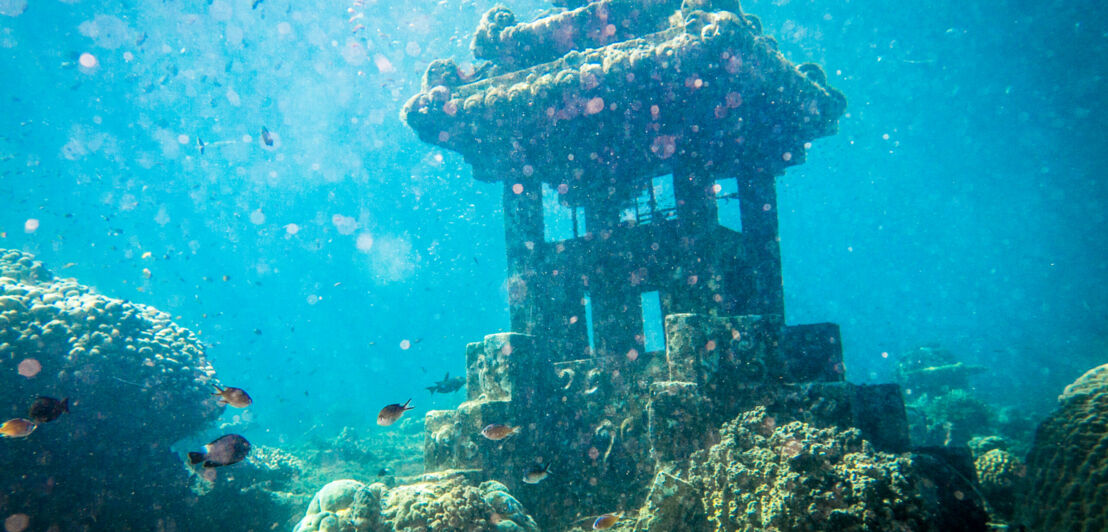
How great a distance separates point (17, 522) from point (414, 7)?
33.2 meters

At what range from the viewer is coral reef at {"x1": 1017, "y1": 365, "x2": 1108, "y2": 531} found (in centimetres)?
429

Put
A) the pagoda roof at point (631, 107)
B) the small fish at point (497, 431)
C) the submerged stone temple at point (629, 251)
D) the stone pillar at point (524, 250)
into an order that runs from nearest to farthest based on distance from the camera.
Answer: the submerged stone temple at point (629, 251) → the small fish at point (497, 431) → the pagoda roof at point (631, 107) → the stone pillar at point (524, 250)

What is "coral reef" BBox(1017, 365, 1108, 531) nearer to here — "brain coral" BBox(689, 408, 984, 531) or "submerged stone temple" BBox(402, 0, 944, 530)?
"brain coral" BBox(689, 408, 984, 531)

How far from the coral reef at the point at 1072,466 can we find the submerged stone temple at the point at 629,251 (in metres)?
1.31

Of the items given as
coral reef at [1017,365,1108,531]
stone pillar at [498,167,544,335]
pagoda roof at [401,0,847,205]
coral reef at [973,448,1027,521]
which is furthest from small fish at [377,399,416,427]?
coral reef at [973,448,1027,521]

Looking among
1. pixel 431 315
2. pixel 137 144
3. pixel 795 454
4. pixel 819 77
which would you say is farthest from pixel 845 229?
pixel 137 144

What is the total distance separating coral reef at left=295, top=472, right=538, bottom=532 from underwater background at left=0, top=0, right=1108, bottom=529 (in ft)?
34.8

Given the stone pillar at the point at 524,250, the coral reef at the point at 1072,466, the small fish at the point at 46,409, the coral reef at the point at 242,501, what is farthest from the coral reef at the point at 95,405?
the coral reef at the point at 1072,466

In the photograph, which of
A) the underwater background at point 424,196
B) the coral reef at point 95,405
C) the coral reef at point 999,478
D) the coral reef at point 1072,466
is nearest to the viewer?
the coral reef at point 1072,466

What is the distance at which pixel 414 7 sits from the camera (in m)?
31.3

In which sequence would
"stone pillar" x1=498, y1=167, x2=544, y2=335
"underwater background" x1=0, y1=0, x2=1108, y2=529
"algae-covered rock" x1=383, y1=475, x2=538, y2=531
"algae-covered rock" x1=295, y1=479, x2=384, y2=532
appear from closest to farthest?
"algae-covered rock" x1=383, y1=475, x2=538, y2=531
"algae-covered rock" x1=295, y1=479, x2=384, y2=532
"stone pillar" x1=498, y1=167, x2=544, y2=335
"underwater background" x1=0, y1=0, x2=1108, y2=529

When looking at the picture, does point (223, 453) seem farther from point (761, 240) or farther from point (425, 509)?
point (761, 240)

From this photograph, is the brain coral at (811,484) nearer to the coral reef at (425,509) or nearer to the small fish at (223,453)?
Result: the coral reef at (425,509)

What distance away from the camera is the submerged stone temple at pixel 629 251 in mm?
6160
